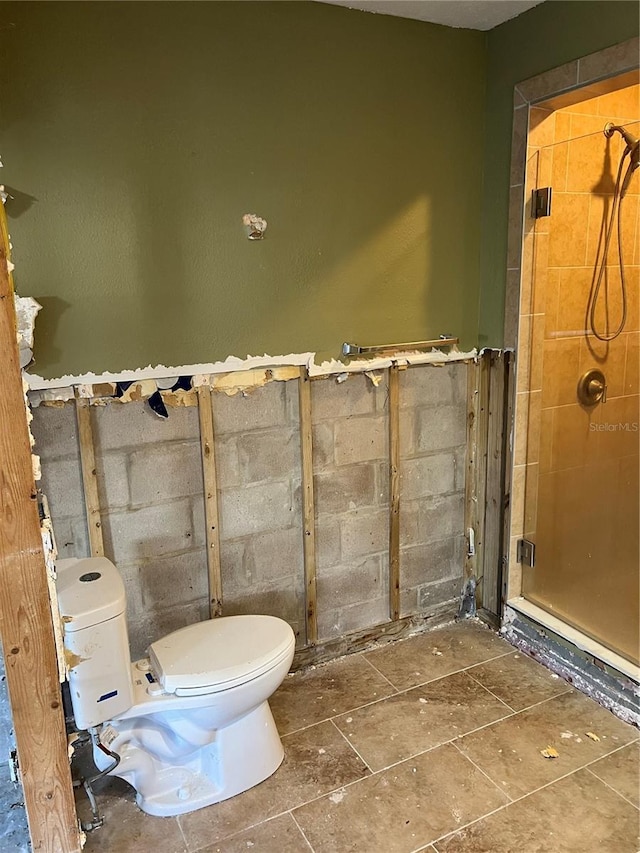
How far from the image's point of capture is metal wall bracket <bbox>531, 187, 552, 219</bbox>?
246 centimetres

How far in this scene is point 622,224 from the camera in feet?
8.61

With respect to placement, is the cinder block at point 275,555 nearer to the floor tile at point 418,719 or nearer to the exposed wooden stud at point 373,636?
the exposed wooden stud at point 373,636

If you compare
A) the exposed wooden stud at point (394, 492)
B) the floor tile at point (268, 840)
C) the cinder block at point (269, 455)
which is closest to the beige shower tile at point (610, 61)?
the exposed wooden stud at point (394, 492)

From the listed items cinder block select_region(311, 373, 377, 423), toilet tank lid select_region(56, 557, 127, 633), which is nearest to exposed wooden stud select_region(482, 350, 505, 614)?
cinder block select_region(311, 373, 377, 423)

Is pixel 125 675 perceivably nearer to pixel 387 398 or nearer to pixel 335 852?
pixel 335 852

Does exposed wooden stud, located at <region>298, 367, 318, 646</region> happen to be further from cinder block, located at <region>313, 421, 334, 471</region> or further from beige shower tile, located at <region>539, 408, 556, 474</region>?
beige shower tile, located at <region>539, 408, 556, 474</region>

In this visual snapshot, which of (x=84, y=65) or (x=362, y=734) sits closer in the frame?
(x=84, y=65)

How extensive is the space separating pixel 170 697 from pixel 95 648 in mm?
273

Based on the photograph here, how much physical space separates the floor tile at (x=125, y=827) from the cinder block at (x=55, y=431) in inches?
41.5

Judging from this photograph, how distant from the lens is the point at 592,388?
271 cm

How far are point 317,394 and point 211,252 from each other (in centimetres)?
65

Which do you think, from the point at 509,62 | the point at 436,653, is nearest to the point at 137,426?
the point at 436,653

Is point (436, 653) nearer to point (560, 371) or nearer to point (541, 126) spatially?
point (560, 371)

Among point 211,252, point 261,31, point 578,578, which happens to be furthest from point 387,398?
point 261,31
